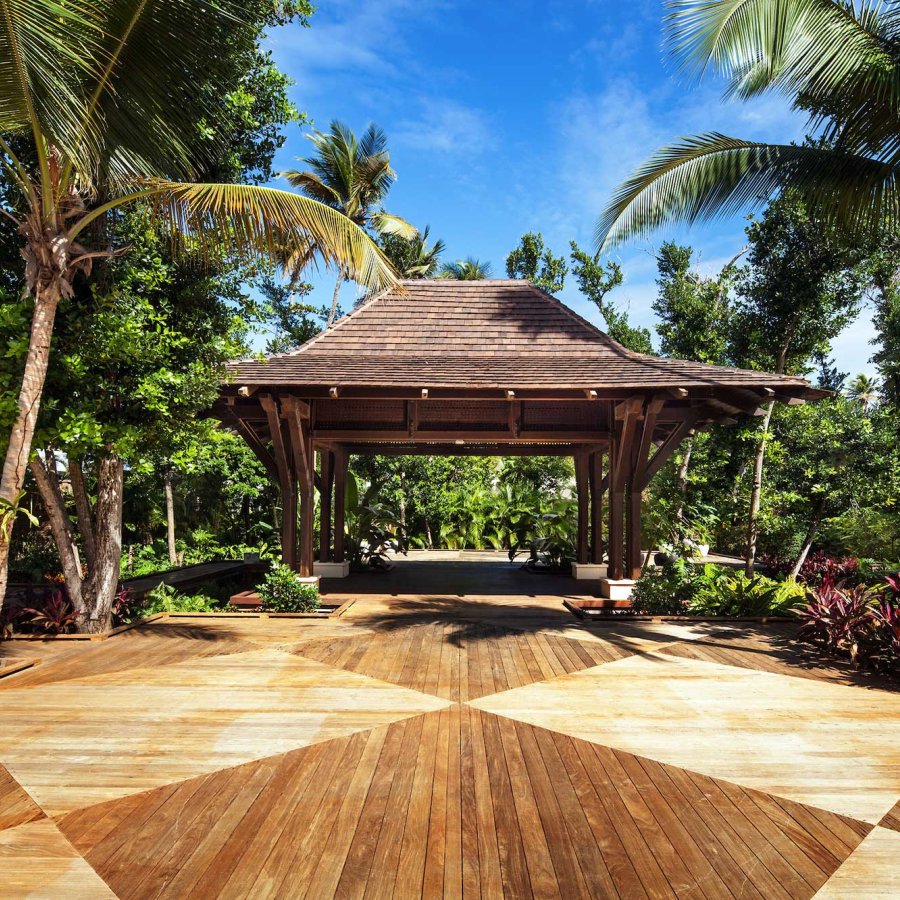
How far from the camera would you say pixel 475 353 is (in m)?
10.1

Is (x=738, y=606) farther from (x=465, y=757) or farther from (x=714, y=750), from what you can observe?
(x=465, y=757)

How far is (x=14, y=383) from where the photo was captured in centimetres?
552

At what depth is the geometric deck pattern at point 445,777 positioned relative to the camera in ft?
7.90

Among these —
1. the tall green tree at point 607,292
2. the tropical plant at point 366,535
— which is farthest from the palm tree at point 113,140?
the tall green tree at point 607,292

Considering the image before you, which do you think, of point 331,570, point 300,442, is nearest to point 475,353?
point 300,442

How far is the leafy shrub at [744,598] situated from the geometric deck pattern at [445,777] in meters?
2.17

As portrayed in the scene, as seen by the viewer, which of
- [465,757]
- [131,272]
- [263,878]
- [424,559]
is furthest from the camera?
[424,559]

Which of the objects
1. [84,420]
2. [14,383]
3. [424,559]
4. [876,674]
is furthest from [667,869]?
[424,559]

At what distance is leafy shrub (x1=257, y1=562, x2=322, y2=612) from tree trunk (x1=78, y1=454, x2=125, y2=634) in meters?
2.00

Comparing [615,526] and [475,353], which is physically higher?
[475,353]

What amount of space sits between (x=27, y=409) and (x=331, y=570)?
7519mm

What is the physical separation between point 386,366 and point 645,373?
381cm

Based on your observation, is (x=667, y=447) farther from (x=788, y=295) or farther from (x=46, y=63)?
(x=46, y=63)

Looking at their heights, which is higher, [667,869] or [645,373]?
[645,373]
